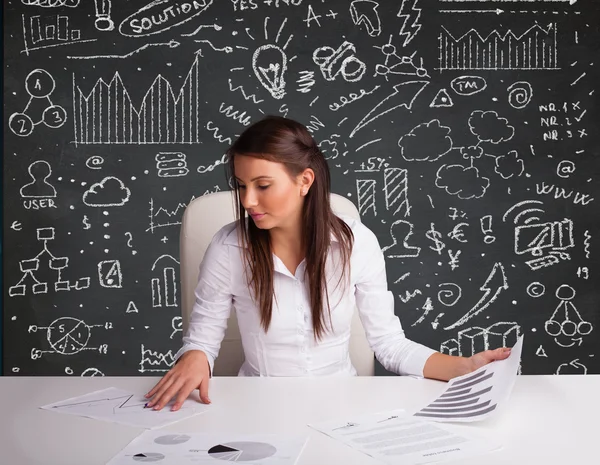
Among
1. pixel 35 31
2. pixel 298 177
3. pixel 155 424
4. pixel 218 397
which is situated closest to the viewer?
pixel 155 424

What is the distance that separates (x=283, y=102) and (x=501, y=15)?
3.54ft

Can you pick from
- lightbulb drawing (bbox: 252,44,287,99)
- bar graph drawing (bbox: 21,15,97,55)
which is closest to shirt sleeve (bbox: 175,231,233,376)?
lightbulb drawing (bbox: 252,44,287,99)

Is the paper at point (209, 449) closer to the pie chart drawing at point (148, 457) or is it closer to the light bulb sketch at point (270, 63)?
the pie chart drawing at point (148, 457)

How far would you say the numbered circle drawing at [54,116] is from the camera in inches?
127

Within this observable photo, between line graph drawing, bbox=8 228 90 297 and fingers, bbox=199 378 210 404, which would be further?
line graph drawing, bbox=8 228 90 297

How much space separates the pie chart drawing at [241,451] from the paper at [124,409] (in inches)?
6.1

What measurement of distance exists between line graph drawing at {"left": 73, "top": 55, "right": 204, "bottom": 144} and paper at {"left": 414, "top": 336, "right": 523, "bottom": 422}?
7.01 feet

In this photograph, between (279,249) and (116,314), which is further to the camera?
(116,314)

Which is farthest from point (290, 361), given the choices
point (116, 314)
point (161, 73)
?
point (161, 73)

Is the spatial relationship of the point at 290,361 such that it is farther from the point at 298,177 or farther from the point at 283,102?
the point at 283,102

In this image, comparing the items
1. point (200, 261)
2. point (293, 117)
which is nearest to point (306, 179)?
point (200, 261)

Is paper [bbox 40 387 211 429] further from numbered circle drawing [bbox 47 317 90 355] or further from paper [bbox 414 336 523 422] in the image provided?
numbered circle drawing [bbox 47 317 90 355]

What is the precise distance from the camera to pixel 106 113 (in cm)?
323

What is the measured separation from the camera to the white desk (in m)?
1.06
